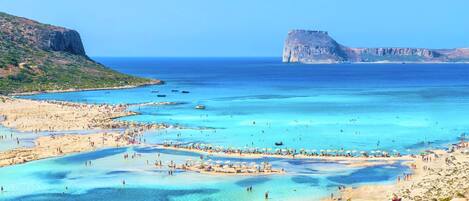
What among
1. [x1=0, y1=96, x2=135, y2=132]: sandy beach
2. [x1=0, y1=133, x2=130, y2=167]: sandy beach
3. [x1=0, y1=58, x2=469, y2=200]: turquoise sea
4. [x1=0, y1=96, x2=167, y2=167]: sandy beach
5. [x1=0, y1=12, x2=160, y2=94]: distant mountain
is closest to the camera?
[x1=0, y1=58, x2=469, y2=200]: turquoise sea

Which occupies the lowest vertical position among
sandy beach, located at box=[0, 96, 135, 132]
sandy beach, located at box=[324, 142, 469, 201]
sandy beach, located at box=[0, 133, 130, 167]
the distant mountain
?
sandy beach, located at box=[0, 133, 130, 167]

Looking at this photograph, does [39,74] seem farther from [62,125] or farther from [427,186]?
[427,186]

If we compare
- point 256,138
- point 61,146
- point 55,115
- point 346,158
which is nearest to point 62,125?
point 55,115

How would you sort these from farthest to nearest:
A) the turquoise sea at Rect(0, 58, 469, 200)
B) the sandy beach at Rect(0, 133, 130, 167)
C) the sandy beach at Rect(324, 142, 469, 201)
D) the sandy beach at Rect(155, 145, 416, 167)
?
the sandy beach at Rect(0, 133, 130, 167) → the sandy beach at Rect(155, 145, 416, 167) → the turquoise sea at Rect(0, 58, 469, 200) → the sandy beach at Rect(324, 142, 469, 201)

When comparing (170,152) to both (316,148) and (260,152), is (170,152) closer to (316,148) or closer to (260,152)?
(260,152)

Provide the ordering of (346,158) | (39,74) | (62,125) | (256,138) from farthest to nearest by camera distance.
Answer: (39,74), (62,125), (256,138), (346,158)

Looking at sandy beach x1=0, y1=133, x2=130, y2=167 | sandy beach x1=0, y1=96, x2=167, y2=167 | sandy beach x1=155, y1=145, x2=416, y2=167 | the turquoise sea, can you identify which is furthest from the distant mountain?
sandy beach x1=155, y1=145, x2=416, y2=167

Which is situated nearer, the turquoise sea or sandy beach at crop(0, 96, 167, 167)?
the turquoise sea

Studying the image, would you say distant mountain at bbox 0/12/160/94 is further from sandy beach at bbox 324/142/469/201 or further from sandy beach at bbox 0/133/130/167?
sandy beach at bbox 324/142/469/201

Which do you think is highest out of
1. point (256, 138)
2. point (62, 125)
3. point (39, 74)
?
point (39, 74)

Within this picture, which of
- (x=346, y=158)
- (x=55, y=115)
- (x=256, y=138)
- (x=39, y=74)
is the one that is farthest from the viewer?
(x=39, y=74)

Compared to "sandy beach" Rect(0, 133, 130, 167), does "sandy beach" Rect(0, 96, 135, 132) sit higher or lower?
higher
